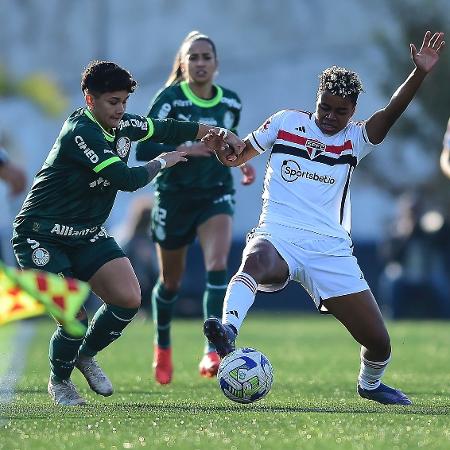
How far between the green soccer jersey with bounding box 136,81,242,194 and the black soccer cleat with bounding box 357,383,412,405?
8.53 feet

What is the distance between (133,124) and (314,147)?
1108mm

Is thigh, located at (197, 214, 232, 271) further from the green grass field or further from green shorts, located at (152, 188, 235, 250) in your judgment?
the green grass field

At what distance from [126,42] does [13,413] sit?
28.4 meters

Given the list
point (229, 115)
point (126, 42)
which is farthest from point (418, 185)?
point (229, 115)

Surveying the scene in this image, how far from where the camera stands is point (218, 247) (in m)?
9.98

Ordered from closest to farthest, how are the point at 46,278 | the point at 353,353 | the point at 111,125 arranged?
the point at 46,278 → the point at 111,125 → the point at 353,353

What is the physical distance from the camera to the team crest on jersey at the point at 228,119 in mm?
10102

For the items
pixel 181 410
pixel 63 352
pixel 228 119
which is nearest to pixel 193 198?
pixel 228 119

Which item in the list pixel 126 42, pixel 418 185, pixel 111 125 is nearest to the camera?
pixel 111 125

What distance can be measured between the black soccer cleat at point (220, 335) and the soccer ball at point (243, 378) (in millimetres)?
48

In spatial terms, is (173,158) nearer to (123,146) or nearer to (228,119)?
(123,146)

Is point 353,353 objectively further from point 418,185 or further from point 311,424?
point 418,185

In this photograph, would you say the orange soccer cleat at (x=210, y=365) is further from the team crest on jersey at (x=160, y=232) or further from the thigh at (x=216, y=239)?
the team crest on jersey at (x=160, y=232)

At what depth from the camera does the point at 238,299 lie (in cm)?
752
